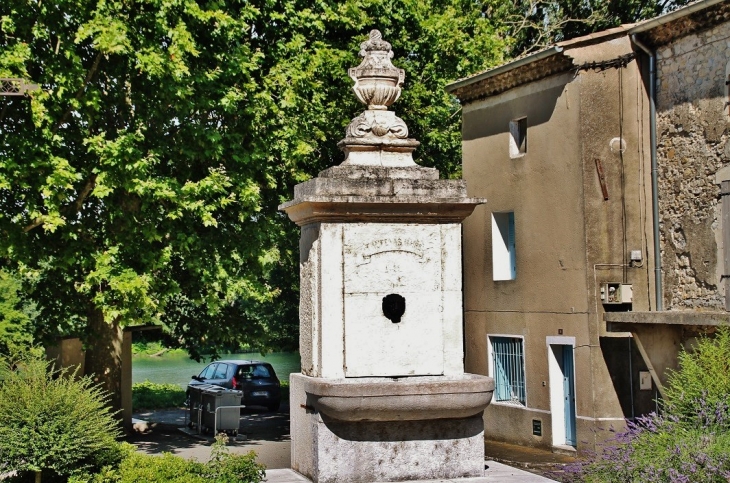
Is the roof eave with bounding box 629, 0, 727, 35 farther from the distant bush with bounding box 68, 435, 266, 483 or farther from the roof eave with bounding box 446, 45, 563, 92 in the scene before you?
the distant bush with bounding box 68, 435, 266, 483

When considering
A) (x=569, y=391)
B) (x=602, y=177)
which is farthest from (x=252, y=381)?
(x=602, y=177)

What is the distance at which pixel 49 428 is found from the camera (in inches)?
471

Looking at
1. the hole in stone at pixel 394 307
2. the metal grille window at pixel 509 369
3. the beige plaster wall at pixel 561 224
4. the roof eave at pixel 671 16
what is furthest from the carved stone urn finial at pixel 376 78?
the metal grille window at pixel 509 369

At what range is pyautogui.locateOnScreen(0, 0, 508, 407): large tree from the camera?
17625 mm

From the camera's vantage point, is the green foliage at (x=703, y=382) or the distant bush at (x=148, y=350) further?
the distant bush at (x=148, y=350)

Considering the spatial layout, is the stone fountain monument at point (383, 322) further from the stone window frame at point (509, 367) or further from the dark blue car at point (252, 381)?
the dark blue car at point (252, 381)

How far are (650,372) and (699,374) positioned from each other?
6775 millimetres

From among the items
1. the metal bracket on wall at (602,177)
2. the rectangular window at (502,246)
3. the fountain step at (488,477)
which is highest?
the metal bracket on wall at (602,177)

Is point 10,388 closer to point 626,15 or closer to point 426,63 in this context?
→ point 426,63

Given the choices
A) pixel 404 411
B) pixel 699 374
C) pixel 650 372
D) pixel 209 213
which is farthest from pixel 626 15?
pixel 404 411

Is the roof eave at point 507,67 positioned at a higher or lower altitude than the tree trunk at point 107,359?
higher

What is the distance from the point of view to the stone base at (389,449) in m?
10.9

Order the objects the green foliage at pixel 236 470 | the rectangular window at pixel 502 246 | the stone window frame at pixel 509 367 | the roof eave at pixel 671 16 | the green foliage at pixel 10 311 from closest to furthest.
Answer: the green foliage at pixel 236 470
the roof eave at pixel 671 16
the stone window frame at pixel 509 367
the rectangular window at pixel 502 246
the green foliage at pixel 10 311

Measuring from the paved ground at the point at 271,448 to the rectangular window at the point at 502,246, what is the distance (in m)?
3.59
